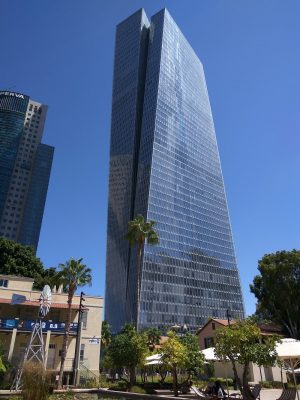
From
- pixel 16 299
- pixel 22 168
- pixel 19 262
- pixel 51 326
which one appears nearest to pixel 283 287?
pixel 51 326

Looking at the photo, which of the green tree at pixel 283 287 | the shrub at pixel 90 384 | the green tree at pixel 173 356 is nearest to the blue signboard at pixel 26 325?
the shrub at pixel 90 384

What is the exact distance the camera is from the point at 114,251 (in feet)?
462

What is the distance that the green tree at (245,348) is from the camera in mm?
20828

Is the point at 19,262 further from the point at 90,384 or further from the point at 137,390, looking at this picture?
the point at 137,390

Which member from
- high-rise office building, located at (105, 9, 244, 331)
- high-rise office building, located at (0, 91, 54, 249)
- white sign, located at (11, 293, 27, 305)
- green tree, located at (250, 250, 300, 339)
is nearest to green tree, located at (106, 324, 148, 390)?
white sign, located at (11, 293, 27, 305)

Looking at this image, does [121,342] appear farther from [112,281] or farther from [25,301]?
[112,281]

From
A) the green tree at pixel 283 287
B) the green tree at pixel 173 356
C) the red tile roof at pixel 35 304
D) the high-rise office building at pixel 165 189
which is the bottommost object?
the green tree at pixel 173 356

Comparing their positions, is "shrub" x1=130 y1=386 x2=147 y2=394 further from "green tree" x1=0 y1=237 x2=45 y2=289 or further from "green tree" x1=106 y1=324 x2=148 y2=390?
"green tree" x1=0 y1=237 x2=45 y2=289

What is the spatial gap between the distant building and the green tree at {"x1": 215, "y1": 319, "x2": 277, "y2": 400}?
19.5m

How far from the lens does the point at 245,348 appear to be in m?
21.1

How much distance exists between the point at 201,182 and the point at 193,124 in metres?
30.1

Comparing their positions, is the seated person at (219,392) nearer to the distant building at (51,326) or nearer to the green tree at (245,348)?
the green tree at (245,348)

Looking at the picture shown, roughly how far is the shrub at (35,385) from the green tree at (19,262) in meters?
44.8

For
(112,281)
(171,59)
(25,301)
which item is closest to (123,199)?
(112,281)
